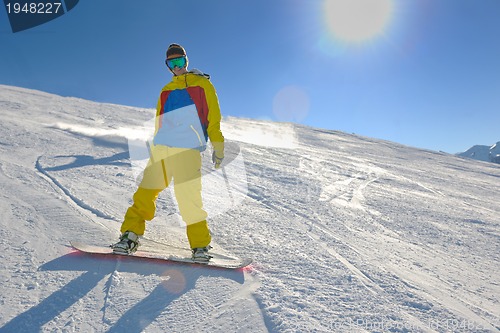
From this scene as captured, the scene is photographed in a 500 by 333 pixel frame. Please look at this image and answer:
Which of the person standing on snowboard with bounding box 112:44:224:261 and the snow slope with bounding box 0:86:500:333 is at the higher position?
the person standing on snowboard with bounding box 112:44:224:261

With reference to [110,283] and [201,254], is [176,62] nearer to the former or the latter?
[201,254]

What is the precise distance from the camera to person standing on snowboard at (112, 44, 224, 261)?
336cm

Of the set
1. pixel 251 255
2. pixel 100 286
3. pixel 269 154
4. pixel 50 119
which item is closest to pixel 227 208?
pixel 251 255

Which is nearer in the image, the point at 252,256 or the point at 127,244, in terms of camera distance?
the point at 127,244

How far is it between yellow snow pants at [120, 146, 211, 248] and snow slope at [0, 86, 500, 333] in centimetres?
34

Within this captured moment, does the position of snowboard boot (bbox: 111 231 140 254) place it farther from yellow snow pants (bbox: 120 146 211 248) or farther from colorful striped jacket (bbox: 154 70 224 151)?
colorful striped jacket (bbox: 154 70 224 151)

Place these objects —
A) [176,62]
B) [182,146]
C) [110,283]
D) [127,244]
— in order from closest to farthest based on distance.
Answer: [110,283]
[127,244]
[182,146]
[176,62]

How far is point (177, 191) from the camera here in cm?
343

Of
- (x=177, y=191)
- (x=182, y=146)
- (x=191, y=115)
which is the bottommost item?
(x=177, y=191)

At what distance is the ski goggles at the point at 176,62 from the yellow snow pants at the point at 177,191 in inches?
34.2

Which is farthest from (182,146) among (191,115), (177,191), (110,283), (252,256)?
(110,283)

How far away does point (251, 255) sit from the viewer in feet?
11.2

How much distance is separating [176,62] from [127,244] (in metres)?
A: 1.87

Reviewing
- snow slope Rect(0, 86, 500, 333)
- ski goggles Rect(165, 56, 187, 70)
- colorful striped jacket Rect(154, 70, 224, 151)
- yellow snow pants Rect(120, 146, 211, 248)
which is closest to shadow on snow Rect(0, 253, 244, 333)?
snow slope Rect(0, 86, 500, 333)
